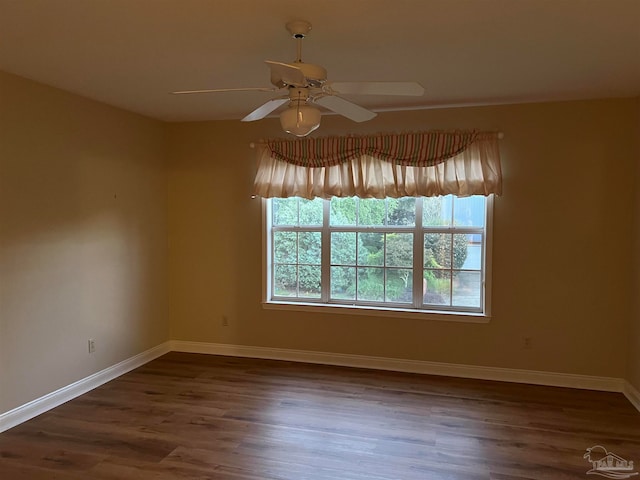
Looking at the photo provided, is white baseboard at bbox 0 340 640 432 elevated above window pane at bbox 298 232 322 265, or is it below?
below

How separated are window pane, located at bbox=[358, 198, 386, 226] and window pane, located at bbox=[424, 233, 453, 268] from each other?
464 millimetres

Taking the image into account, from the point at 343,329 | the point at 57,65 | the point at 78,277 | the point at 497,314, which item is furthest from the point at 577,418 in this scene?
the point at 57,65

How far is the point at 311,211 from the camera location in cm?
454

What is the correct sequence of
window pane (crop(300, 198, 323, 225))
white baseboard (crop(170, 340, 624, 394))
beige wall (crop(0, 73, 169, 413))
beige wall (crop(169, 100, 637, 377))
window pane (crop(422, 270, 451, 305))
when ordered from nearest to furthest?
beige wall (crop(0, 73, 169, 413)), beige wall (crop(169, 100, 637, 377)), white baseboard (crop(170, 340, 624, 394)), window pane (crop(422, 270, 451, 305)), window pane (crop(300, 198, 323, 225))

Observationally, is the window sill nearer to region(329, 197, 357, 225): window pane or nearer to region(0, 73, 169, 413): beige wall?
region(329, 197, 357, 225): window pane

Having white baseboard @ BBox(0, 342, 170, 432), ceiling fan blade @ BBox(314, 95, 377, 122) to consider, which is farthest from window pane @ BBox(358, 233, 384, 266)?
white baseboard @ BBox(0, 342, 170, 432)

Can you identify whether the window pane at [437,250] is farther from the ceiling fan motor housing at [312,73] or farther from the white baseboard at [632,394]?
the ceiling fan motor housing at [312,73]

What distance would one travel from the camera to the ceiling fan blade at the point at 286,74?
1916 millimetres

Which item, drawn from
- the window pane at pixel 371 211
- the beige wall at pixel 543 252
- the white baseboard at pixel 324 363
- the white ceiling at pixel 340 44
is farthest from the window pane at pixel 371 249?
the white ceiling at pixel 340 44

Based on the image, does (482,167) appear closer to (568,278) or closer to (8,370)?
(568,278)

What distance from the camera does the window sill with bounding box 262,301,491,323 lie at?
4.06 meters

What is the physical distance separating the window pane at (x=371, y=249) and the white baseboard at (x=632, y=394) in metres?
2.21

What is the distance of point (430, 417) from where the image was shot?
3268mm

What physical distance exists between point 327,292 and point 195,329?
4.90 feet
